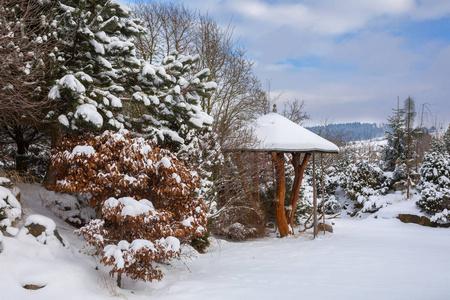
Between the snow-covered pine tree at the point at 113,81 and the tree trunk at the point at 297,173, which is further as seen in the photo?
the tree trunk at the point at 297,173

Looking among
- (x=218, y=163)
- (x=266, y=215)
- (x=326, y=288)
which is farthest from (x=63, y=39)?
(x=266, y=215)

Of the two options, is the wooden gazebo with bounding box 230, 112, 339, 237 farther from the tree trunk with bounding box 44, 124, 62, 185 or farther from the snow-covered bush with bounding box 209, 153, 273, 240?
the tree trunk with bounding box 44, 124, 62, 185

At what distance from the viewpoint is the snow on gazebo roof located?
12.8 meters

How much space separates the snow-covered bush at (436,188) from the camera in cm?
1784

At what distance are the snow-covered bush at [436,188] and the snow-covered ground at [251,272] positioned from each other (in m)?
6.66

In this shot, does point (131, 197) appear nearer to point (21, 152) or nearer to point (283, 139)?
point (21, 152)

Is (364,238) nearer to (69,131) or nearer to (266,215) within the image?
(266,215)

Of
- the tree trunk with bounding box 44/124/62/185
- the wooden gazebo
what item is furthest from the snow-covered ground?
the wooden gazebo

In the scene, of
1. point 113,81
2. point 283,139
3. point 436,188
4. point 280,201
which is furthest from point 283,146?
point 436,188

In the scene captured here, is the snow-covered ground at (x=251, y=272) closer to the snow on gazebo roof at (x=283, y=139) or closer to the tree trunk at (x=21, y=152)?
the tree trunk at (x=21, y=152)

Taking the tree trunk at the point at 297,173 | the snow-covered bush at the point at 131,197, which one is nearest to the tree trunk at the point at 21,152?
the snow-covered bush at the point at 131,197

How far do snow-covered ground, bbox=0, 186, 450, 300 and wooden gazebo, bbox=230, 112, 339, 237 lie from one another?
5.82ft

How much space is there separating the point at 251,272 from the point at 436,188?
14049mm

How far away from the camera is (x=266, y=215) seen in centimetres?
1482
